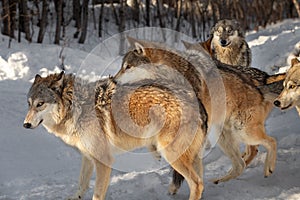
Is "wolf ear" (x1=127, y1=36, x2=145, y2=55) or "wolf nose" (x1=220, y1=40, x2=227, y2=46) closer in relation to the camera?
"wolf ear" (x1=127, y1=36, x2=145, y2=55)

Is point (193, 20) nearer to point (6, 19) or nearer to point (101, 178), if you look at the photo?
point (6, 19)

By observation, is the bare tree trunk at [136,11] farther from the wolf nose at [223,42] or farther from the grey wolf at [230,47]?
the wolf nose at [223,42]

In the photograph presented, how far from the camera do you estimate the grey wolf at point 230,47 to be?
8062 millimetres

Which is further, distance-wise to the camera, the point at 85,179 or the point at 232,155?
the point at 232,155

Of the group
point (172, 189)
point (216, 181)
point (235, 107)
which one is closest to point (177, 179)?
point (172, 189)

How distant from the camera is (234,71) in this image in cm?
576

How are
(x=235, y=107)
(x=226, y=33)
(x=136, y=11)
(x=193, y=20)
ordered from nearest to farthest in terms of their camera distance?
(x=235, y=107), (x=226, y=33), (x=136, y=11), (x=193, y=20)

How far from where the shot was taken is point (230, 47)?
810cm

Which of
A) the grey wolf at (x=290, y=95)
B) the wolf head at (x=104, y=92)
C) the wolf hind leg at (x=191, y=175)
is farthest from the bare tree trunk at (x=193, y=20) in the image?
the wolf hind leg at (x=191, y=175)

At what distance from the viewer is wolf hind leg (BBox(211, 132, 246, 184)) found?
18.3 feet

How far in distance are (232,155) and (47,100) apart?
2.31m

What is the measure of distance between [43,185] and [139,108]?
69.2 inches

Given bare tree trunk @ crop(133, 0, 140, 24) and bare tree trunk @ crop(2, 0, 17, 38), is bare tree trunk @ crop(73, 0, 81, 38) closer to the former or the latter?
bare tree trunk @ crop(2, 0, 17, 38)

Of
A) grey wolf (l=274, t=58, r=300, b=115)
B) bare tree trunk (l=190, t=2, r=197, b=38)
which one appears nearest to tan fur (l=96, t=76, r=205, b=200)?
grey wolf (l=274, t=58, r=300, b=115)
